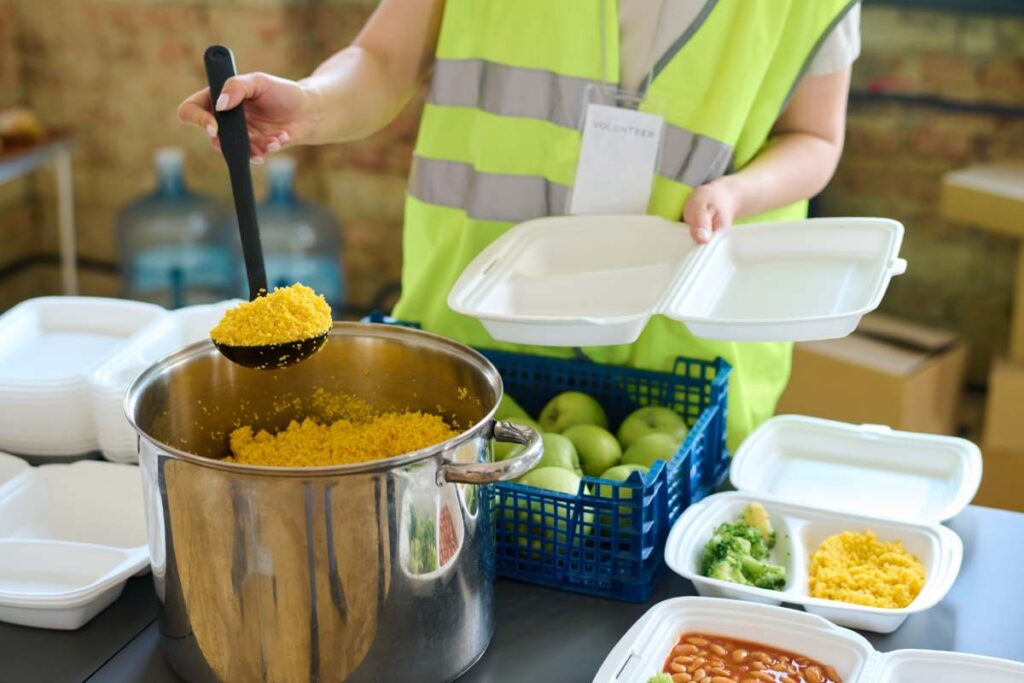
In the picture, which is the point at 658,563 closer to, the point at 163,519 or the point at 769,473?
the point at 769,473

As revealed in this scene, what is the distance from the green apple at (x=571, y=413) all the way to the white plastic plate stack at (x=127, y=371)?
420 mm

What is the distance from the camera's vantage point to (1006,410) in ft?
8.98

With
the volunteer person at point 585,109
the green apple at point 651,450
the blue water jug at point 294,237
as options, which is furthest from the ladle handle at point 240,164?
the blue water jug at point 294,237

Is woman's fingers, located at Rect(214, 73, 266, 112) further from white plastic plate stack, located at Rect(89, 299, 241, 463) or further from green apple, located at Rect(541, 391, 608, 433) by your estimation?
green apple, located at Rect(541, 391, 608, 433)

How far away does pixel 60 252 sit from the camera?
398 cm

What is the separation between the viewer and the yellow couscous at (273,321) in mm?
1239

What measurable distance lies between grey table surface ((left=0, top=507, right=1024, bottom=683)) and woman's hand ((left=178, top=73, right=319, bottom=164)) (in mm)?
531

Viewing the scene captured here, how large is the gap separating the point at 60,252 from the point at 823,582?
329 cm

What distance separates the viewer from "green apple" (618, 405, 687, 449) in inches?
58.3

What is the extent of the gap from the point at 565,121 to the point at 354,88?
0.97 feet

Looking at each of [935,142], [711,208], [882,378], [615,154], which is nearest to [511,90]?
[615,154]

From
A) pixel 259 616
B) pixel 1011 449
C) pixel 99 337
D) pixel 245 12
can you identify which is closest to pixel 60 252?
pixel 245 12

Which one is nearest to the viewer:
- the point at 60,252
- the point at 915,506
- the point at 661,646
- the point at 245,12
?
the point at 661,646

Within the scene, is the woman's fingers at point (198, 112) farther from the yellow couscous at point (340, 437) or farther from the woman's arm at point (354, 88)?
the yellow couscous at point (340, 437)
